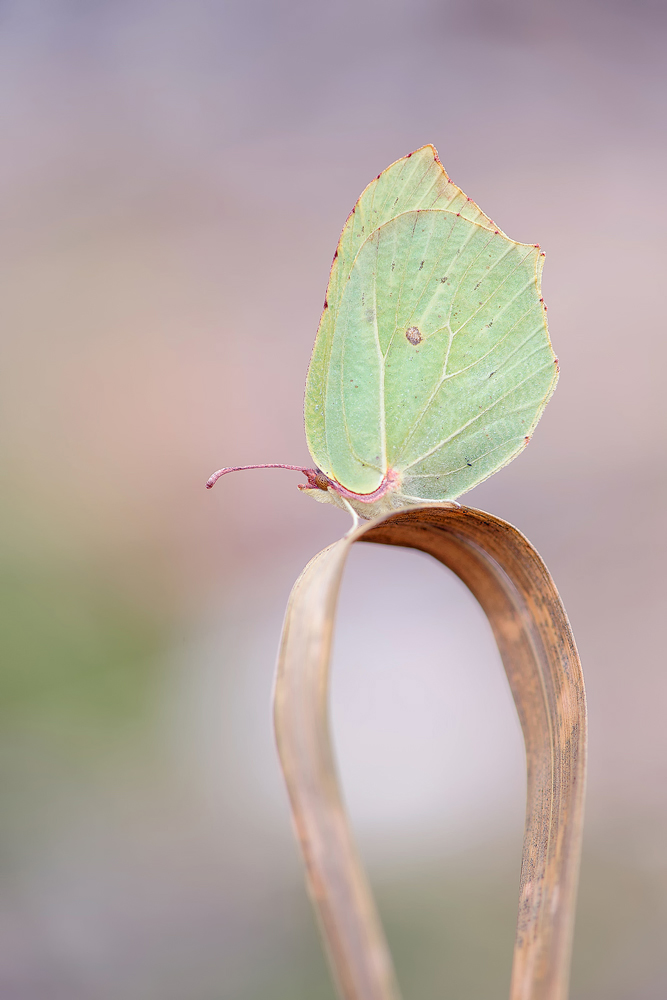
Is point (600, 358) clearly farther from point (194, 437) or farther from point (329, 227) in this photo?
point (194, 437)

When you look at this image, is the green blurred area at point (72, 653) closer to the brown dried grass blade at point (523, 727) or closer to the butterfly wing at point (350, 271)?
the butterfly wing at point (350, 271)

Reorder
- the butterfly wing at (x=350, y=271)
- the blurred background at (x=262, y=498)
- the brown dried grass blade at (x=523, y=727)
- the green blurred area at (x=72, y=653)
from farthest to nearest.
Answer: the green blurred area at (x=72, y=653), the blurred background at (x=262, y=498), the butterfly wing at (x=350, y=271), the brown dried grass blade at (x=523, y=727)

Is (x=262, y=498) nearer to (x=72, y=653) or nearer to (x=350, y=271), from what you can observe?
(x=72, y=653)

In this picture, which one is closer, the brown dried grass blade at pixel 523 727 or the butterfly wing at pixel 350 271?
the brown dried grass blade at pixel 523 727

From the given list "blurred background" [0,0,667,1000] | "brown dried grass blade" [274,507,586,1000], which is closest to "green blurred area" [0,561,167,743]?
"blurred background" [0,0,667,1000]

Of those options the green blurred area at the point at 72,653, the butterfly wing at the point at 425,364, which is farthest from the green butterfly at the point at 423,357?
the green blurred area at the point at 72,653

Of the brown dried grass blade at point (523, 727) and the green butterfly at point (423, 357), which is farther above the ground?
the green butterfly at point (423, 357)

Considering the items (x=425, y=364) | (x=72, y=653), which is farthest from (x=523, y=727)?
(x=72, y=653)
